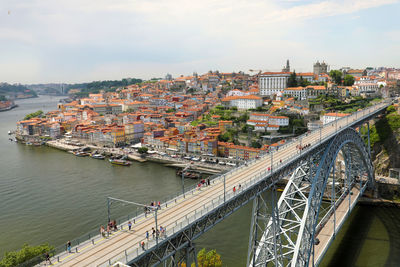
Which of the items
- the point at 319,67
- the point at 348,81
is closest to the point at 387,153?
the point at 348,81

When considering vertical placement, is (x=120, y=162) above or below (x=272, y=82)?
below

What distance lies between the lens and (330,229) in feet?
74.7

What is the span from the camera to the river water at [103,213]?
76.0 ft

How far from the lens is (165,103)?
319ft

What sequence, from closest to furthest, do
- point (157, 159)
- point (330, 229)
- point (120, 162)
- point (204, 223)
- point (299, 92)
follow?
1. point (204, 223)
2. point (330, 229)
3. point (120, 162)
4. point (157, 159)
5. point (299, 92)

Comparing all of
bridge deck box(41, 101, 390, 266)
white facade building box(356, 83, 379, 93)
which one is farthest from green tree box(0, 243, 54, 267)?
white facade building box(356, 83, 379, 93)

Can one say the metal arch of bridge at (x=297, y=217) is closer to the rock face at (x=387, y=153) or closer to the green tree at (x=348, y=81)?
the rock face at (x=387, y=153)

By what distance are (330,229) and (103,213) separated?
20.4m

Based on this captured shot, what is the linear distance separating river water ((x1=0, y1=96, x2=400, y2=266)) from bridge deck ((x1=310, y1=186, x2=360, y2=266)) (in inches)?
72.5

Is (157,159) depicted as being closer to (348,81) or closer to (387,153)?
(387,153)

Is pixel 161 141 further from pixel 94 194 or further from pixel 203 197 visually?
pixel 203 197

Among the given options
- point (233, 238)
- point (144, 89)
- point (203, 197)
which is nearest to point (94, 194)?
point (233, 238)

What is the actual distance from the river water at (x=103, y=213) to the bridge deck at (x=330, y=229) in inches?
72.5

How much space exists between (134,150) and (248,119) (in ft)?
80.9
